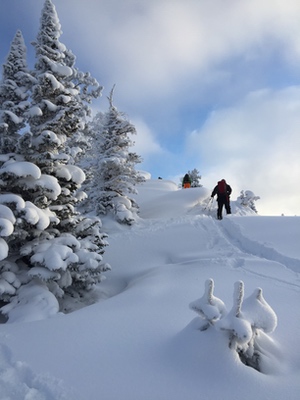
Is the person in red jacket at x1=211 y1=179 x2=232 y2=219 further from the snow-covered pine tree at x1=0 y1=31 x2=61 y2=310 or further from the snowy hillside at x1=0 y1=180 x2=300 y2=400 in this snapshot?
the snow-covered pine tree at x1=0 y1=31 x2=61 y2=310

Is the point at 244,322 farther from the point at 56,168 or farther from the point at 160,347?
the point at 56,168

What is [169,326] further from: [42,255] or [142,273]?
[142,273]

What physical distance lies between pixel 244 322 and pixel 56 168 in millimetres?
6548

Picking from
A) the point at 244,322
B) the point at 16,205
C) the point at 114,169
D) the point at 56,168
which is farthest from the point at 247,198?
the point at 244,322

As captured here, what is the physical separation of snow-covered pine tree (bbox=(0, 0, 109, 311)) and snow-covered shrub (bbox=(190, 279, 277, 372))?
416 cm

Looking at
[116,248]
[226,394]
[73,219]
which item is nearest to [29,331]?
[226,394]

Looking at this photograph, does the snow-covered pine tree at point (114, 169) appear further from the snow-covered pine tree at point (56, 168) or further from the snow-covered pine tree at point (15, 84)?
the snow-covered pine tree at point (56, 168)

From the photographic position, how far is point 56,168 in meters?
7.85

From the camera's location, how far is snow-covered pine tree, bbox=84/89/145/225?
15172 mm

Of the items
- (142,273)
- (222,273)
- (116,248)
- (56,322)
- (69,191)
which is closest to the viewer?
(56,322)

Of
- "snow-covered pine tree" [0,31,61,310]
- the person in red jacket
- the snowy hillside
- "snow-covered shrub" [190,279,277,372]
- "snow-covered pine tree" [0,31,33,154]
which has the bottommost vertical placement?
the snowy hillside

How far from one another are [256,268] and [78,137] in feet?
36.9

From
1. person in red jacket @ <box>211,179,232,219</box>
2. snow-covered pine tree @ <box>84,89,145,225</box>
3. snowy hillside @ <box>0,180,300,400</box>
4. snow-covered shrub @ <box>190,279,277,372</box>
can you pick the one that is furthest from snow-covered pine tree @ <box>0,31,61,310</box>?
person in red jacket @ <box>211,179,232,219</box>

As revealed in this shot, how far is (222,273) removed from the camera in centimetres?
736
